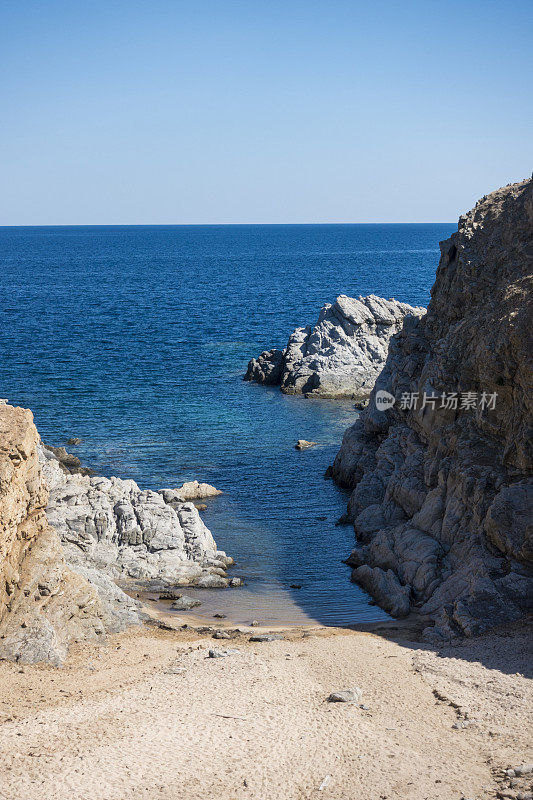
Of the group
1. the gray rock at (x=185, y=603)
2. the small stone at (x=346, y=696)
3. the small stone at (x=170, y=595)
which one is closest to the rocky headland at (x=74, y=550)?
the small stone at (x=170, y=595)

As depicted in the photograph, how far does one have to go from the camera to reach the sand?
46.8 feet

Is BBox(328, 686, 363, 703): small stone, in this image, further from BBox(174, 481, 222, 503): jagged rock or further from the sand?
BBox(174, 481, 222, 503): jagged rock

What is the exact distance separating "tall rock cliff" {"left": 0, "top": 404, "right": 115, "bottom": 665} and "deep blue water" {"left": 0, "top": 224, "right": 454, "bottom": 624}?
570 centimetres

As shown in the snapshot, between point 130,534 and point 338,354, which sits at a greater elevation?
point 338,354

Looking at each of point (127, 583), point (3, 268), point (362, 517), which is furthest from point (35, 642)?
point (3, 268)

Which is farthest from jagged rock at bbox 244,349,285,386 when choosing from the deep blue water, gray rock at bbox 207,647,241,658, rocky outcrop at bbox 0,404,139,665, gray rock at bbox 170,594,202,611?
gray rock at bbox 207,647,241,658

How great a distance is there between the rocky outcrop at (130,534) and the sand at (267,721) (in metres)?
5.27

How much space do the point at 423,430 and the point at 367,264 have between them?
133494 mm

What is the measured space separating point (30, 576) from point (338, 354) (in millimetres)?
37523

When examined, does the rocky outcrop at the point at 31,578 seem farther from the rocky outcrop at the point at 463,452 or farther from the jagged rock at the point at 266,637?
the rocky outcrop at the point at 463,452

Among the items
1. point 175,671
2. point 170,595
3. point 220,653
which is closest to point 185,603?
point 170,595

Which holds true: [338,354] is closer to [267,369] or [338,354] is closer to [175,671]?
[267,369]

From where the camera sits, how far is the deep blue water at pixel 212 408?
92.6 ft

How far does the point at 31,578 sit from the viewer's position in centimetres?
1933
